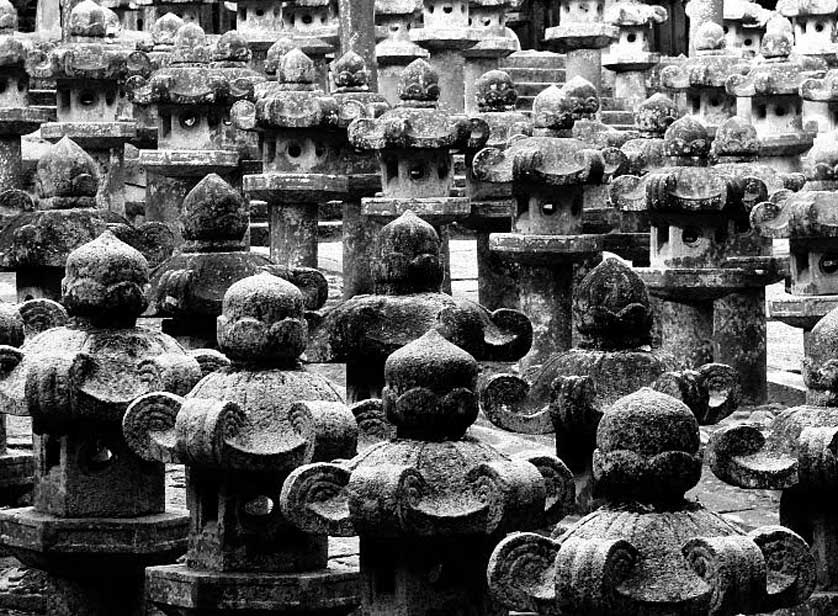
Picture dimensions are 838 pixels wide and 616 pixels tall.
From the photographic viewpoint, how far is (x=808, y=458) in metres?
9.66

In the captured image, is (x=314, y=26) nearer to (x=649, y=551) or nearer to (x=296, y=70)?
(x=296, y=70)

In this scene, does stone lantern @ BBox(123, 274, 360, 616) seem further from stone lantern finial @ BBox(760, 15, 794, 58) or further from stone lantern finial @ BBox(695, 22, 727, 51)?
stone lantern finial @ BBox(695, 22, 727, 51)

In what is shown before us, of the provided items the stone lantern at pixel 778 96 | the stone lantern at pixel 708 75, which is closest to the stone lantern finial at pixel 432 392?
the stone lantern at pixel 778 96

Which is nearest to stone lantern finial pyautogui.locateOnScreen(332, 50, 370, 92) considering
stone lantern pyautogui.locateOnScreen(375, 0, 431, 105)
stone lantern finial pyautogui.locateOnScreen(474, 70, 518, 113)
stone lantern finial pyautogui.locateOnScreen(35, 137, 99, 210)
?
stone lantern finial pyautogui.locateOnScreen(474, 70, 518, 113)

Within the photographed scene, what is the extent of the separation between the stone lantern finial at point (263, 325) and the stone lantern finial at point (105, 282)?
83cm

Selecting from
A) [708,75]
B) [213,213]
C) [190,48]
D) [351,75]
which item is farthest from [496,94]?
[213,213]

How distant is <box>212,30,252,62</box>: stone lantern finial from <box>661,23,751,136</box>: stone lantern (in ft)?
13.4

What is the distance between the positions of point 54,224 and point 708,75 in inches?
356

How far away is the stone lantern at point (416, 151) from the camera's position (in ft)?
54.0

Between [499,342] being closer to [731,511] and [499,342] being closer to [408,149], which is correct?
[731,511]

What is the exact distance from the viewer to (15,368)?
10820 mm

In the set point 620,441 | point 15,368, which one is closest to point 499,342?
point 15,368

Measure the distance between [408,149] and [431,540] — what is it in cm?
777

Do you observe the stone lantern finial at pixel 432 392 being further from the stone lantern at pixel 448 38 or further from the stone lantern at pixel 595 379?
the stone lantern at pixel 448 38
